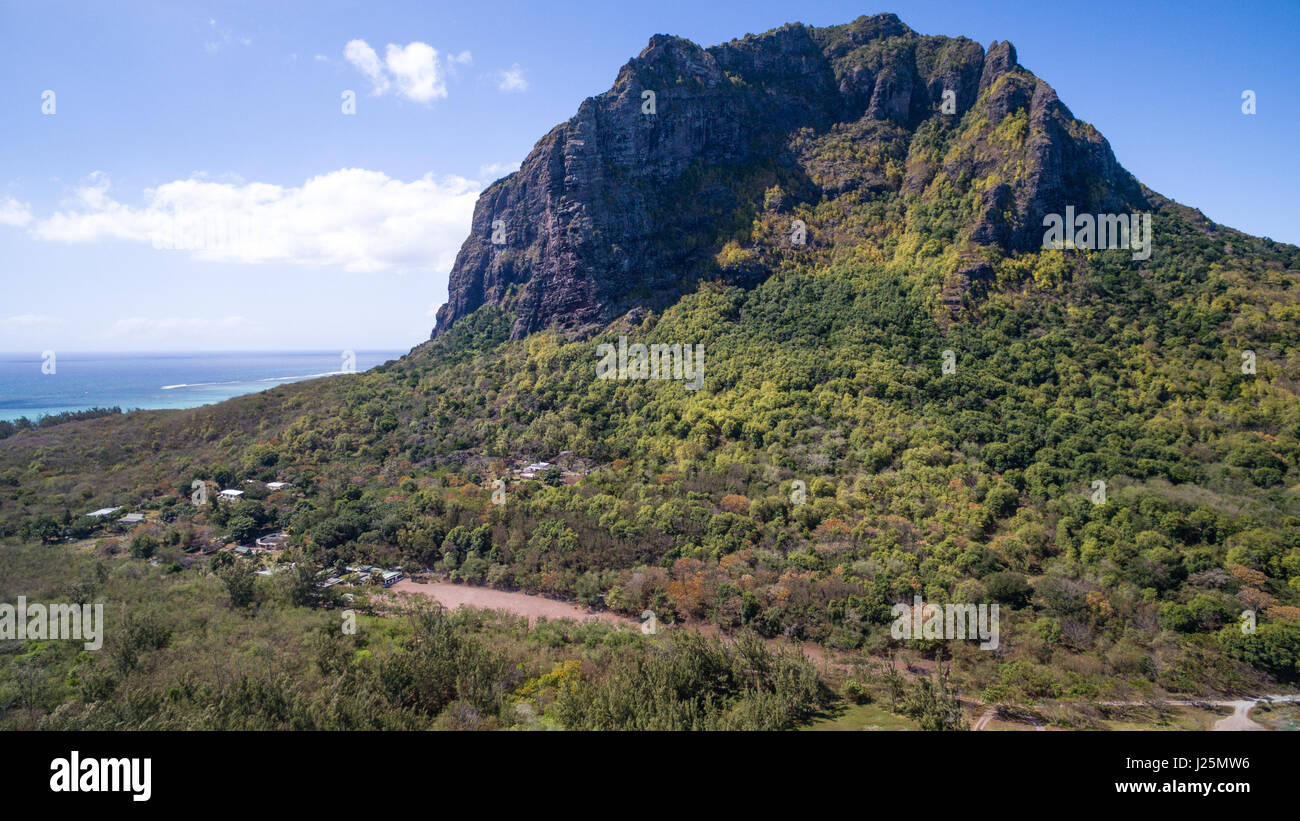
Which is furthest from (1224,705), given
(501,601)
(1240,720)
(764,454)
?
(501,601)

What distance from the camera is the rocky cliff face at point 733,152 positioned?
2486 inches

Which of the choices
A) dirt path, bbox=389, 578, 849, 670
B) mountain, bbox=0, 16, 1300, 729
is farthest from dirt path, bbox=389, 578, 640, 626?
mountain, bbox=0, 16, 1300, 729

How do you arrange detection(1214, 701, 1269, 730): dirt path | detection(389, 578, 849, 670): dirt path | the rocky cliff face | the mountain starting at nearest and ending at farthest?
1. detection(1214, 701, 1269, 730): dirt path
2. the mountain
3. detection(389, 578, 849, 670): dirt path
4. the rocky cliff face

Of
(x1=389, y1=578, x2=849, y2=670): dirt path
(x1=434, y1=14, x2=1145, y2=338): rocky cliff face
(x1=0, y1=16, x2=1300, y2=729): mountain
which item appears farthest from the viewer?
(x1=434, y1=14, x2=1145, y2=338): rocky cliff face

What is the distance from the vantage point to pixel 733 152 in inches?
2724

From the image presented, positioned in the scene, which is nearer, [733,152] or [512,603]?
[512,603]

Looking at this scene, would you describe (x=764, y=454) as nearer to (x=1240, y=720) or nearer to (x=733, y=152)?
(x=1240, y=720)

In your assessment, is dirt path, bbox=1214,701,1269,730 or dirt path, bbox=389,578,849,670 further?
dirt path, bbox=389,578,849,670

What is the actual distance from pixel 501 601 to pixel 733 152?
60.6 metres

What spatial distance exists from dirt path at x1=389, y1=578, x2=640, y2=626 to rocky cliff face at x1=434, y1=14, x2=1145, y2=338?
3608 cm

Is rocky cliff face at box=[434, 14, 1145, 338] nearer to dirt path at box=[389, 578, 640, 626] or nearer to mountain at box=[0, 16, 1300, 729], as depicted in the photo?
mountain at box=[0, 16, 1300, 729]

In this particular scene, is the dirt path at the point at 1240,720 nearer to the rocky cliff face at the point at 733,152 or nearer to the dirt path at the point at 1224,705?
the dirt path at the point at 1224,705

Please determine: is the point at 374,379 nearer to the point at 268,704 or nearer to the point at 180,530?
the point at 180,530

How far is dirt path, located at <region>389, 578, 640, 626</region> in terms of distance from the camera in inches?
1182
